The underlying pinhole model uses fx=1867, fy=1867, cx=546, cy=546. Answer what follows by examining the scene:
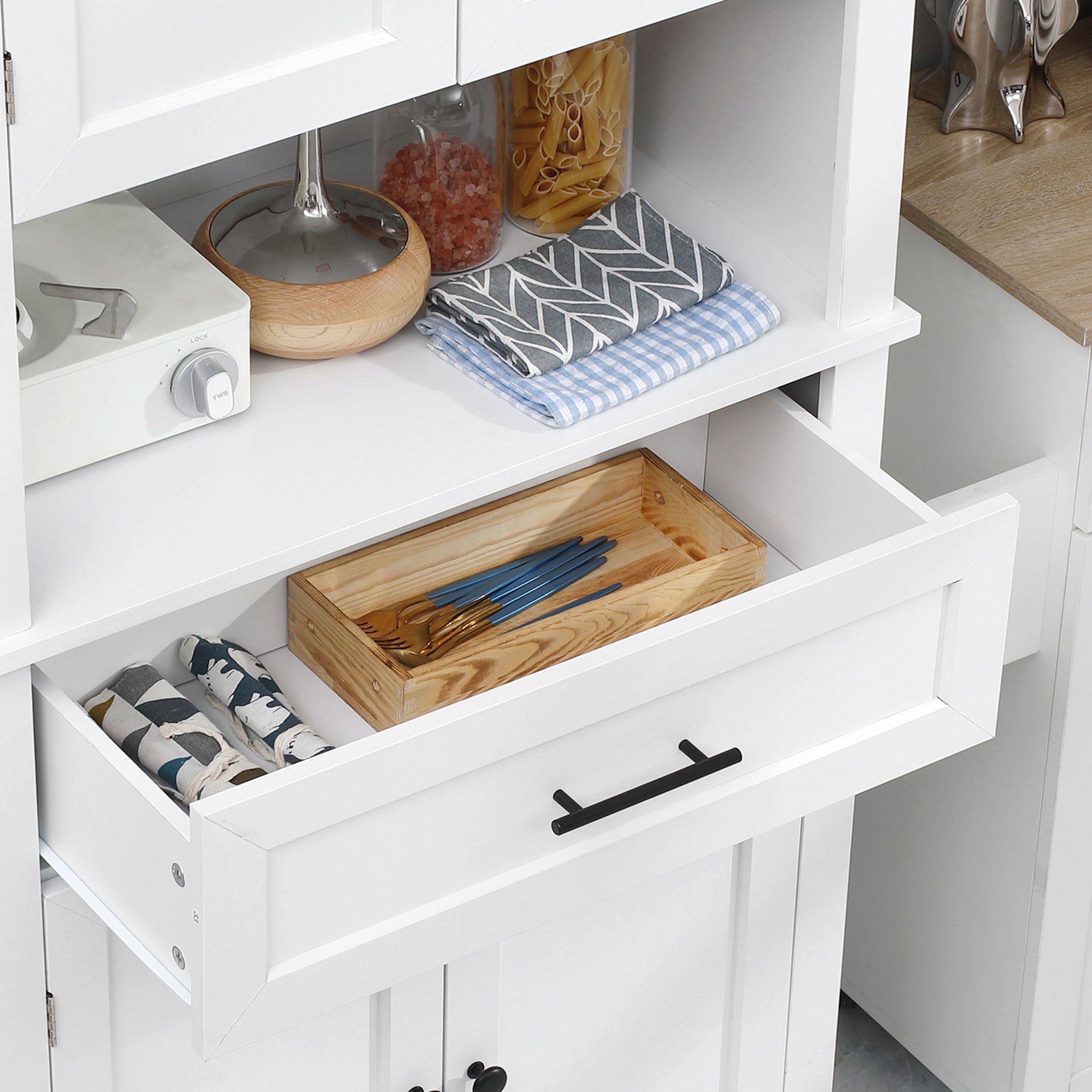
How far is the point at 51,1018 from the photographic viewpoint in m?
1.20

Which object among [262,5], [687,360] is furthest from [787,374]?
[262,5]

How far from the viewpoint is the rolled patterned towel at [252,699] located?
1.17 meters

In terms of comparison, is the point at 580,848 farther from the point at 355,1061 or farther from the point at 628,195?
the point at 628,195

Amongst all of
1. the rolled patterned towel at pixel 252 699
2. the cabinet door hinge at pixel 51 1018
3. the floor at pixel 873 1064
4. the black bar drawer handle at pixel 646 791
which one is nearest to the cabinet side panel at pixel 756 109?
the black bar drawer handle at pixel 646 791

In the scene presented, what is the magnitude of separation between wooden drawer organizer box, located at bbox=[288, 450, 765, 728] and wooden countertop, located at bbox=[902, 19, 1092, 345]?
369mm

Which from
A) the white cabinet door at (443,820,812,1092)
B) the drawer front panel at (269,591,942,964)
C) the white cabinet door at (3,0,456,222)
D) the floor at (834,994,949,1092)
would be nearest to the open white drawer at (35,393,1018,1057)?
the drawer front panel at (269,591,942,964)

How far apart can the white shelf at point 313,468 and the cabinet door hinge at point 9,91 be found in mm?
288

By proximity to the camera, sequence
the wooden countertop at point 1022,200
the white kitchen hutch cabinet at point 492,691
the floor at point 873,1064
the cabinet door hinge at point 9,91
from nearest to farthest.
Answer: the cabinet door hinge at point 9,91 < the white kitchen hutch cabinet at point 492,691 < the wooden countertop at point 1022,200 < the floor at point 873,1064

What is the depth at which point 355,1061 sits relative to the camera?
1.31 m

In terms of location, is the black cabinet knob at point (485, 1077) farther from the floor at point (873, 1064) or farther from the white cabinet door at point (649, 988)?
the floor at point (873, 1064)

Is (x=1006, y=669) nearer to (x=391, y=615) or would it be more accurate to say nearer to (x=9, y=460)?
(x=391, y=615)

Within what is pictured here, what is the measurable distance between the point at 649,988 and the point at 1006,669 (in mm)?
473

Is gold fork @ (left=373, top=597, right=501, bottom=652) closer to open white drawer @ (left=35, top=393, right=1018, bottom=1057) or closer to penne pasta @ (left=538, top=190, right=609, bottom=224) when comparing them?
open white drawer @ (left=35, top=393, right=1018, bottom=1057)

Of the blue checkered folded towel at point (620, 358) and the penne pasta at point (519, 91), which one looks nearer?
the blue checkered folded towel at point (620, 358)
